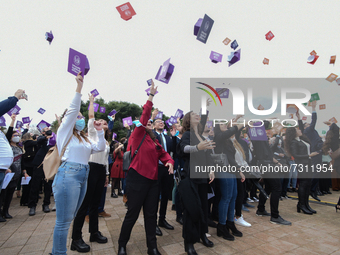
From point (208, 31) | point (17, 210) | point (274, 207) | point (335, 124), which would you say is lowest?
point (17, 210)

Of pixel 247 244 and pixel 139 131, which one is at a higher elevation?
pixel 139 131

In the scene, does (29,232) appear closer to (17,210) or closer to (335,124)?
(17,210)

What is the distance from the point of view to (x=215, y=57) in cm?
658

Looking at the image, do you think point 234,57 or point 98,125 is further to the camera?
Result: point 234,57

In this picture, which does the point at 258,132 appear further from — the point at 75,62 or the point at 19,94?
the point at 19,94

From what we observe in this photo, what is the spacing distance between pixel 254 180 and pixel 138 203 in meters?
2.98

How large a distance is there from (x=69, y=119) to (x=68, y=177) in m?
0.67

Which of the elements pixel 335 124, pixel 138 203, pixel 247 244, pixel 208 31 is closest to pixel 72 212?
pixel 138 203

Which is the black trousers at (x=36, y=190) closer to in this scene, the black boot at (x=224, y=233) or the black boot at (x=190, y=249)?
the black boot at (x=190, y=249)

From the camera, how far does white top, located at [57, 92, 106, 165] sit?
229 cm

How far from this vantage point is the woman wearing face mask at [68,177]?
2.29 meters

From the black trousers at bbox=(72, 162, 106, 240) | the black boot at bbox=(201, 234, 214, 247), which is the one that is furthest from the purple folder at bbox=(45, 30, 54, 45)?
the black boot at bbox=(201, 234, 214, 247)

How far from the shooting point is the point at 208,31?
5715mm

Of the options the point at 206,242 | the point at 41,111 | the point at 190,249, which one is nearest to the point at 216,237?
the point at 206,242
